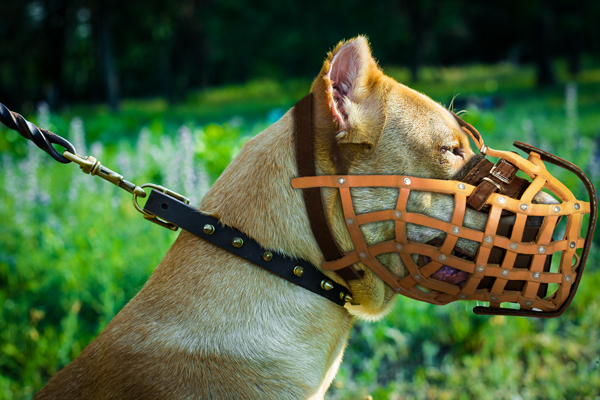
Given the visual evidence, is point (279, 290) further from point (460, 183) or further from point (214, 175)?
point (214, 175)

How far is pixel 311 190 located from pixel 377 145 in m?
0.30

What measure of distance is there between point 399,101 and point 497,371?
6.72ft

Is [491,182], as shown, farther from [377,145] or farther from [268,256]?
[268,256]

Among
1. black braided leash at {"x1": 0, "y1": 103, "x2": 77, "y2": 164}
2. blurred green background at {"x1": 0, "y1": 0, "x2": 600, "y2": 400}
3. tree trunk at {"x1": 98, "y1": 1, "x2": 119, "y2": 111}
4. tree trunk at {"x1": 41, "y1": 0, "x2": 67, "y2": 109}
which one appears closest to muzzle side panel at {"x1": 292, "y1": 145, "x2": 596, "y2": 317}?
blurred green background at {"x1": 0, "y1": 0, "x2": 600, "y2": 400}

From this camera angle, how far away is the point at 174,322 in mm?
1604

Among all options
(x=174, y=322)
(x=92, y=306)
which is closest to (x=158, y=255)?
Result: (x=92, y=306)

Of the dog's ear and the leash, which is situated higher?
the dog's ear

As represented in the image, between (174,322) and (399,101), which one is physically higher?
(399,101)

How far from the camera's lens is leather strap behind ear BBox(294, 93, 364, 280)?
5.28ft

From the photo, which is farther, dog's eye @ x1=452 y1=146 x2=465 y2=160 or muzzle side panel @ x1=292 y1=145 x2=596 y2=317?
dog's eye @ x1=452 y1=146 x2=465 y2=160

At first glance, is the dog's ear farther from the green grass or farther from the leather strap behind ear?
the green grass

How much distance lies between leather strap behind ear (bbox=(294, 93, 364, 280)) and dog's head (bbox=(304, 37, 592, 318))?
0.10 ft

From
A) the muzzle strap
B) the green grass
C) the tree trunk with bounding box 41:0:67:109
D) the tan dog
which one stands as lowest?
the tree trunk with bounding box 41:0:67:109

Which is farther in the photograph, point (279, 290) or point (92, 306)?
point (92, 306)
